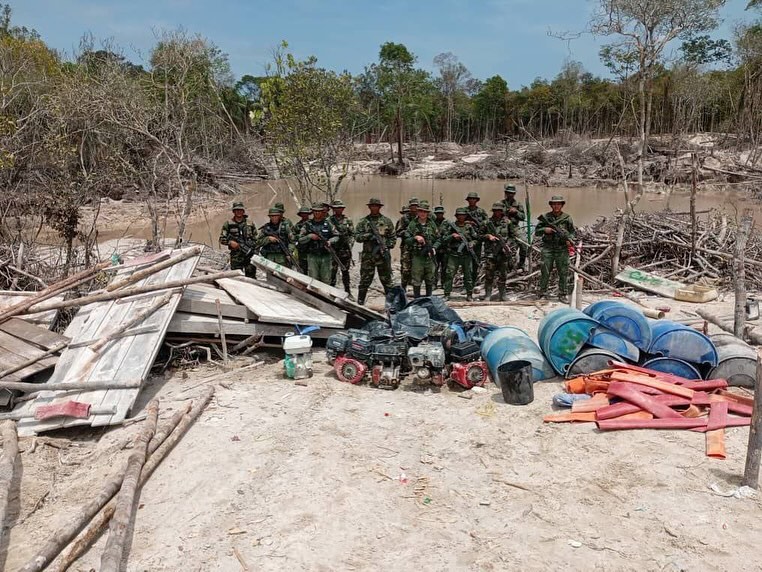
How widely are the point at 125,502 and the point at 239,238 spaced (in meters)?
5.84

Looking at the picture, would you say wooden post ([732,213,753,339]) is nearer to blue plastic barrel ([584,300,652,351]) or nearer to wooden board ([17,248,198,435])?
blue plastic barrel ([584,300,652,351])

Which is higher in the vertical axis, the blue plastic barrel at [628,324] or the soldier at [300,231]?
the soldier at [300,231]

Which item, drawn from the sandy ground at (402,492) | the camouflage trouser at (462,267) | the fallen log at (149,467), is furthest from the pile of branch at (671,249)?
the fallen log at (149,467)

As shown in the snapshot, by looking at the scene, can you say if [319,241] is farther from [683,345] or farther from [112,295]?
[683,345]

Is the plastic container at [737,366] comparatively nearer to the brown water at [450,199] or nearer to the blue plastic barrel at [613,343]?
the blue plastic barrel at [613,343]

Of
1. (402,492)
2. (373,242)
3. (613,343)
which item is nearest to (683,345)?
(613,343)

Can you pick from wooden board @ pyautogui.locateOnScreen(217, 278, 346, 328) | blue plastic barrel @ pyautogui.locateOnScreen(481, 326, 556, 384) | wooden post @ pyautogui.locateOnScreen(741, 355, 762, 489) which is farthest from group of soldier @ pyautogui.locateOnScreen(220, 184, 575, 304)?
wooden post @ pyautogui.locateOnScreen(741, 355, 762, 489)

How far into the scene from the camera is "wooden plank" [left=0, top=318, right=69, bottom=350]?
20.9 feet

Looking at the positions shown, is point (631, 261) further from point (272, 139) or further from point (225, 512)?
point (225, 512)

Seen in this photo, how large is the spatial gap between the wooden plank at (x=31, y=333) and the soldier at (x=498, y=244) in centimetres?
663

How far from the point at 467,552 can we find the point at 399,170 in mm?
40248

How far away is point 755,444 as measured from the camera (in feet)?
13.1

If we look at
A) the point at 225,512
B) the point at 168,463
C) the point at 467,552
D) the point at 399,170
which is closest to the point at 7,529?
the point at 168,463

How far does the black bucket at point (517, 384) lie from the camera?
18.4ft
